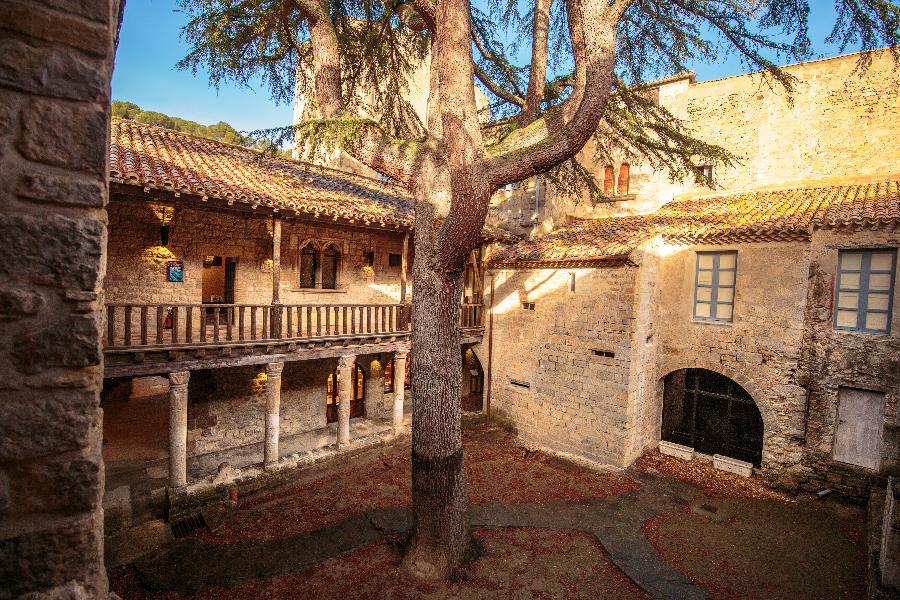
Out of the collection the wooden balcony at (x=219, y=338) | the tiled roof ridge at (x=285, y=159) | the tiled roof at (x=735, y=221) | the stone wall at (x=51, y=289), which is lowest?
the wooden balcony at (x=219, y=338)

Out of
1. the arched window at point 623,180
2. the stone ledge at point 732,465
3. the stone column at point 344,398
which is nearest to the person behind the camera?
the stone ledge at point 732,465

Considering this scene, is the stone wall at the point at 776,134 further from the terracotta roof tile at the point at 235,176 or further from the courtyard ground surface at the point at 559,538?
the courtyard ground surface at the point at 559,538

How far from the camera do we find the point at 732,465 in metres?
10.8

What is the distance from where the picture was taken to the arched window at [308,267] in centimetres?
1224

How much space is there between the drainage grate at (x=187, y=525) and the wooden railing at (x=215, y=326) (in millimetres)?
3353

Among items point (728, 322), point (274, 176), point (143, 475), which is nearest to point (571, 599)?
point (728, 322)

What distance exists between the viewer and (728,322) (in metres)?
10.9

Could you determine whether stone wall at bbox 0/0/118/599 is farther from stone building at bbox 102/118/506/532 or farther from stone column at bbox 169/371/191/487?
stone column at bbox 169/371/191/487

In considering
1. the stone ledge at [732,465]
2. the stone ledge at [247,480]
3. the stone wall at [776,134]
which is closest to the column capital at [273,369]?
the stone ledge at [247,480]

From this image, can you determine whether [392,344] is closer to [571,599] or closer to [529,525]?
[529,525]

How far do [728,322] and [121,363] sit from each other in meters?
13.3

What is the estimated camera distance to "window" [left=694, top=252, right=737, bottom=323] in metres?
11.0

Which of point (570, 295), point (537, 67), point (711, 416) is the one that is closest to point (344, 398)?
point (570, 295)

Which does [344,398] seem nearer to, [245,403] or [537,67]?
[245,403]
